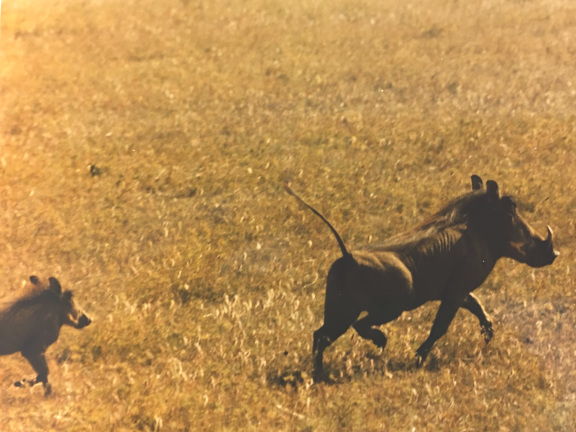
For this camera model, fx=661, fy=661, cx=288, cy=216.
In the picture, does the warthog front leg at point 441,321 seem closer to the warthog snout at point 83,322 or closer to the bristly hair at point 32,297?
the warthog snout at point 83,322

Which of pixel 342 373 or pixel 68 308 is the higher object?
pixel 68 308

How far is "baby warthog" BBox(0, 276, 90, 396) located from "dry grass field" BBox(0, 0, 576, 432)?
69 millimetres

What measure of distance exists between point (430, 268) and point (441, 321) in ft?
0.95

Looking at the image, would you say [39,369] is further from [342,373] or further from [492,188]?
[492,188]

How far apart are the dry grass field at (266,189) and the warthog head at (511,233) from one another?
0.08 m

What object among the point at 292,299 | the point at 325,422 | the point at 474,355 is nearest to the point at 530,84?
the point at 474,355

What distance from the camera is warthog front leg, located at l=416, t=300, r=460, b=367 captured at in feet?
11.0

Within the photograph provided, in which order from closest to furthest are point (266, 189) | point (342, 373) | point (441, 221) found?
1. point (342, 373)
2. point (441, 221)
3. point (266, 189)

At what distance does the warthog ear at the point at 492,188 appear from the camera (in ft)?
11.2

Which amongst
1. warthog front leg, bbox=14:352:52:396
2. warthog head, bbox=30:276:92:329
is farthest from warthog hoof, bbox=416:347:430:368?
warthog front leg, bbox=14:352:52:396

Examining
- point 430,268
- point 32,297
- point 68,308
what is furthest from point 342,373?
point 32,297

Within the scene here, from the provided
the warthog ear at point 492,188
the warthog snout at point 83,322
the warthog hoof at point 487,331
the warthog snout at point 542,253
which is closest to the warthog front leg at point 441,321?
the warthog hoof at point 487,331

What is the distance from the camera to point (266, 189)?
12.2ft

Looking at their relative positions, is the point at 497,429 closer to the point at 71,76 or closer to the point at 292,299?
the point at 292,299
